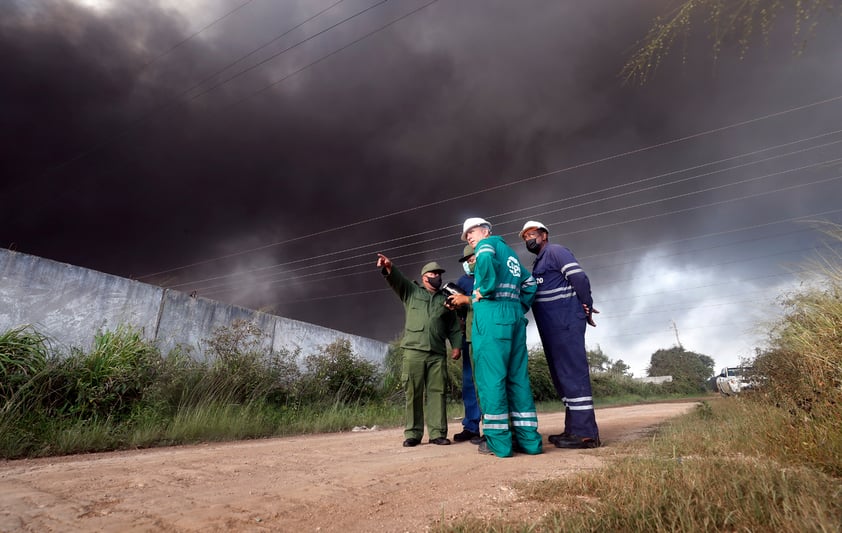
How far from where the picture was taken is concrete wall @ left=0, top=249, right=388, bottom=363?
7793mm

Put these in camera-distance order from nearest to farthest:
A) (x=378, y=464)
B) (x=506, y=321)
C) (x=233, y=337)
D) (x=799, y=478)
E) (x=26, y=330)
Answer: (x=799, y=478)
(x=378, y=464)
(x=506, y=321)
(x=26, y=330)
(x=233, y=337)

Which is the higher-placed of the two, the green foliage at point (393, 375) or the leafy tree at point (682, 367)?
the leafy tree at point (682, 367)

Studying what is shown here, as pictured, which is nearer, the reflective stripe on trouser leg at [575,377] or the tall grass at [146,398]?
the reflective stripe on trouser leg at [575,377]

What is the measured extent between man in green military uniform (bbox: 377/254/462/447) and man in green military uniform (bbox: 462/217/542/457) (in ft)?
3.92

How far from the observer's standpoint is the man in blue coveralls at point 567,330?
4707mm

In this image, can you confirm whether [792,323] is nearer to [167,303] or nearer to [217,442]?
[217,442]

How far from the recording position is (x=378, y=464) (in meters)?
3.87

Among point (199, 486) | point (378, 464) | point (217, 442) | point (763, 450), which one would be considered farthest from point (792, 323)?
point (217, 442)

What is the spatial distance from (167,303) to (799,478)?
36.1 feet

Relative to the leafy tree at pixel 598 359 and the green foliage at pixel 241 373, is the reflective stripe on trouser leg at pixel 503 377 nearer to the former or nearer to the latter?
the green foliage at pixel 241 373

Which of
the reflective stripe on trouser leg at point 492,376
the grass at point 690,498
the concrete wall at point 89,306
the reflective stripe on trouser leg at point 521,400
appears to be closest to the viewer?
the grass at point 690,498

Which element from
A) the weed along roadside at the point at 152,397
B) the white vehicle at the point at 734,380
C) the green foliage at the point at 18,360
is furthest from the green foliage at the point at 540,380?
the green foliage at the point at 18,360

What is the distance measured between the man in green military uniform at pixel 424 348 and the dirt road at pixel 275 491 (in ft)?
3.32

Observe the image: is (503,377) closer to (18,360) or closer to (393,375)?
(18,360)
